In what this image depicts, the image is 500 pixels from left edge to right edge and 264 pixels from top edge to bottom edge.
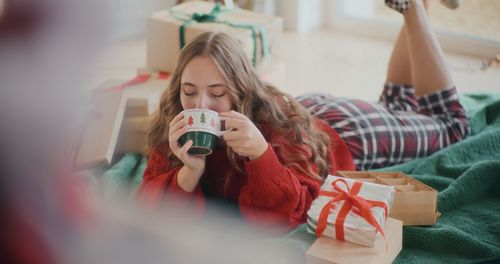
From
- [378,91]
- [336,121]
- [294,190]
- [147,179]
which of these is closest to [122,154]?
[147,179]

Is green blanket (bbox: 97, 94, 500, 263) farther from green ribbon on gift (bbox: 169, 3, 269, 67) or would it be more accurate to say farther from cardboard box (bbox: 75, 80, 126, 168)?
green ribbon on gift (bbox: 169, 3, 269, 67)

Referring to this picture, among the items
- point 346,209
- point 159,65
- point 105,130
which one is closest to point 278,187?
point 346,209

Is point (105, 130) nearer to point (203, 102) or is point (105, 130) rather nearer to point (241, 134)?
point (203, 102)

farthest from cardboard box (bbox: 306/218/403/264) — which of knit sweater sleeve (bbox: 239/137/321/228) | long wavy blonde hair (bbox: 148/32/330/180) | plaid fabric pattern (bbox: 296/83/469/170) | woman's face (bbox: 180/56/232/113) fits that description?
plaid fabric pattern (bbox: 296/83/469/170)

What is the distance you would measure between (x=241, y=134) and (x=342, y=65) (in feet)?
6.42

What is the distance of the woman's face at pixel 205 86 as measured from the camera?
1.22 metres

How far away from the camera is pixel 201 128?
1060mm

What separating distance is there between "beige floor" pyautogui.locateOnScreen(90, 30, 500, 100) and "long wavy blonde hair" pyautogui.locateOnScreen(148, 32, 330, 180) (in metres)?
1.05

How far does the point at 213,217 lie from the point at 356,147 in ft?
1.86

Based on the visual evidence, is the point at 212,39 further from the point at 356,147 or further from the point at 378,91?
the point at 378,91

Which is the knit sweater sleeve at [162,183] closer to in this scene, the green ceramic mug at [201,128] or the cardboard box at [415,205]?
the green ceramic mug at [201,128]

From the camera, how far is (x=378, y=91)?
2664 mm

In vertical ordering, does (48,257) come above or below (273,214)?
above

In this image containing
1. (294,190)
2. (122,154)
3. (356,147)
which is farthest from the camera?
(122,154)
